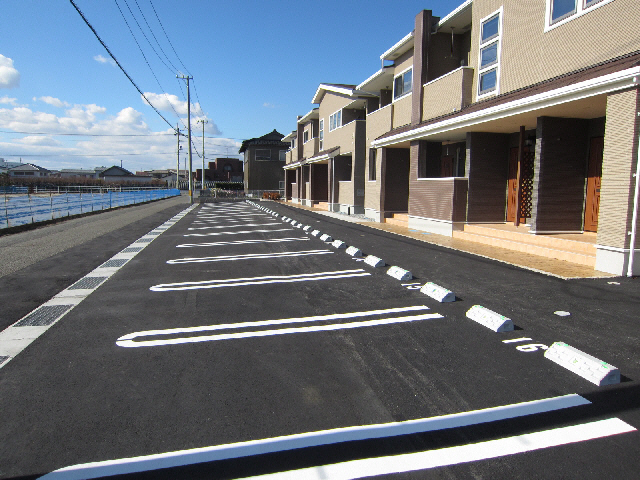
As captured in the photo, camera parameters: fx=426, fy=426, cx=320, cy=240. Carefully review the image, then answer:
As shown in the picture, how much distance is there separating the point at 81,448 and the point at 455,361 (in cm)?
317

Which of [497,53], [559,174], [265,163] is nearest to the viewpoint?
[559,174]

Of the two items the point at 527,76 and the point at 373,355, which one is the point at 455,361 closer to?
the point at 373,355

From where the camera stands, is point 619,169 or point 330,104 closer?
point 619,169

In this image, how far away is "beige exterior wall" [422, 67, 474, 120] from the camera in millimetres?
13625

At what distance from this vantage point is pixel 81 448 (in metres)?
2.82

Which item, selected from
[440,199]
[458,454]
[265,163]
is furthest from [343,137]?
[265,163]

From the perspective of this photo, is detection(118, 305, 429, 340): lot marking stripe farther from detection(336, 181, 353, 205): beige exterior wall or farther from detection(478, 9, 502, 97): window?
detection(336, 181, 353, 205): beige exterior wall

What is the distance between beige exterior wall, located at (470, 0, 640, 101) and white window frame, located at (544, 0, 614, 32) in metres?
0.06

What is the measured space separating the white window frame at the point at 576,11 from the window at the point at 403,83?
283 inches

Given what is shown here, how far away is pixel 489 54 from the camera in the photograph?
13.0 meters

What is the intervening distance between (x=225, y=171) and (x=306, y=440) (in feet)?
315

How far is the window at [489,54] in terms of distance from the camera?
12.6 meters

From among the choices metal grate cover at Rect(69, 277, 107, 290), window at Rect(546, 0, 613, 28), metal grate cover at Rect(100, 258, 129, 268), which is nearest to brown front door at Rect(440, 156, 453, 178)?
window at Rect(546, 0, 613, 28)

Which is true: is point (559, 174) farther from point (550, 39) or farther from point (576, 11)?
point (576, 11)
